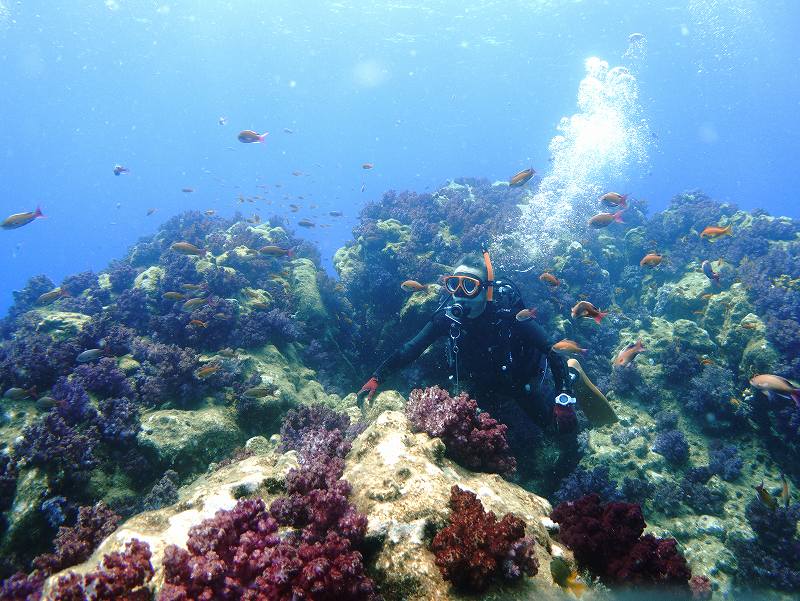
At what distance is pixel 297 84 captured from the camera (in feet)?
293

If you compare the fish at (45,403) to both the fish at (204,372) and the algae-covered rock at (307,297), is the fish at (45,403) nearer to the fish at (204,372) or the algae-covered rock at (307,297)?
the fish at (204,372)

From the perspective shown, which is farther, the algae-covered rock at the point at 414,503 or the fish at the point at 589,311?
the fish at the point at 589,311

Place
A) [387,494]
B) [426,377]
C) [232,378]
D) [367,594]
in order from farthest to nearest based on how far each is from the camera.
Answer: [426,377] → [232,378] → [387,494] → [367,594]

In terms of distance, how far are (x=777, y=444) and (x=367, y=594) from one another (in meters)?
9.07

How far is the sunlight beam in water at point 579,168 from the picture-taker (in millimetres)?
13359

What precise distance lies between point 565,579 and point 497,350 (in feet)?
12.7

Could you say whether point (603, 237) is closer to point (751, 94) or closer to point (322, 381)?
point (322, 381)

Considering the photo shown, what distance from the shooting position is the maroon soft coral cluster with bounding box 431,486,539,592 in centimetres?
257

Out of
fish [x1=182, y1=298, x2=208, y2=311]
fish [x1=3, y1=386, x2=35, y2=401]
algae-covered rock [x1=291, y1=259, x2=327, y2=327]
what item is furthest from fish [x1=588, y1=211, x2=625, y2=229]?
fish [x1=3, y1=386, x2=35, y2=401]

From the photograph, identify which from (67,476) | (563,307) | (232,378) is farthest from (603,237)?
(67,476)

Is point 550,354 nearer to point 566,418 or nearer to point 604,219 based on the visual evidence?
point 566,418

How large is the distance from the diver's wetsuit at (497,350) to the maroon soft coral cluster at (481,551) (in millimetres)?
3658

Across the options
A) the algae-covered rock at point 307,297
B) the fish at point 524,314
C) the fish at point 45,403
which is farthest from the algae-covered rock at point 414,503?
the algae-covered rock at point 307,297

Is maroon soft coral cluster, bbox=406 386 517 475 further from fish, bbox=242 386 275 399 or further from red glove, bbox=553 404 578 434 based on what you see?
fish, bbox=242 386 275 399
